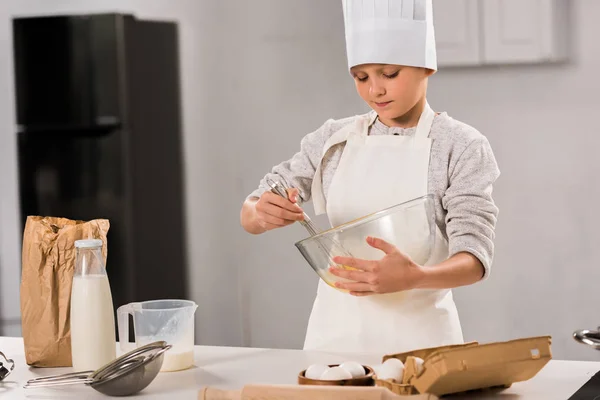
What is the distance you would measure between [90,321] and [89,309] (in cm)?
2

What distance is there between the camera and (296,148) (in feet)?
9.61

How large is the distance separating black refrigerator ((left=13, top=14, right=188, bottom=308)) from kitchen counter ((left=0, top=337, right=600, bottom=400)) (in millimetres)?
1516

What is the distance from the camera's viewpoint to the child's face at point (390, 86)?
165 cm

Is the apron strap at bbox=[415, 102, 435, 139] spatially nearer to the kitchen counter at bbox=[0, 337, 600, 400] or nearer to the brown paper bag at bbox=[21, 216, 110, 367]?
the kitchen counter at bbox=[0, 337, 600, 400]

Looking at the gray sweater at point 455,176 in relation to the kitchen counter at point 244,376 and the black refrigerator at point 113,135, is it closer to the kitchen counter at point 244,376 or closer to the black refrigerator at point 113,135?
the kitchen counter at point 244,376

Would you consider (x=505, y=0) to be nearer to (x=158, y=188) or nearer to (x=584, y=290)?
(x=584, y=290)

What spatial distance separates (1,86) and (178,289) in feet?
3.44

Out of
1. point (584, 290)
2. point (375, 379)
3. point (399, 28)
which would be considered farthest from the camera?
point (584, 290)

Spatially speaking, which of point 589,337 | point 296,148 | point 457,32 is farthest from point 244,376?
point 457,32

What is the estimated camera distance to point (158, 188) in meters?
3.04

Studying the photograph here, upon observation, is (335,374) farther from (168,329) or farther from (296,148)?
(296,148)

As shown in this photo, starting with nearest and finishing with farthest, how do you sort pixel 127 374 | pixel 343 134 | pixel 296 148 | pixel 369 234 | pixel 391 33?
pixel 127 374 → pixel 369 234 → pixel 391 33 → pixel 343 134 → pixel 296 148

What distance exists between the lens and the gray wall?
8.85 ft

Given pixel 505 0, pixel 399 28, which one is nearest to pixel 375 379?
pixel 399 28
